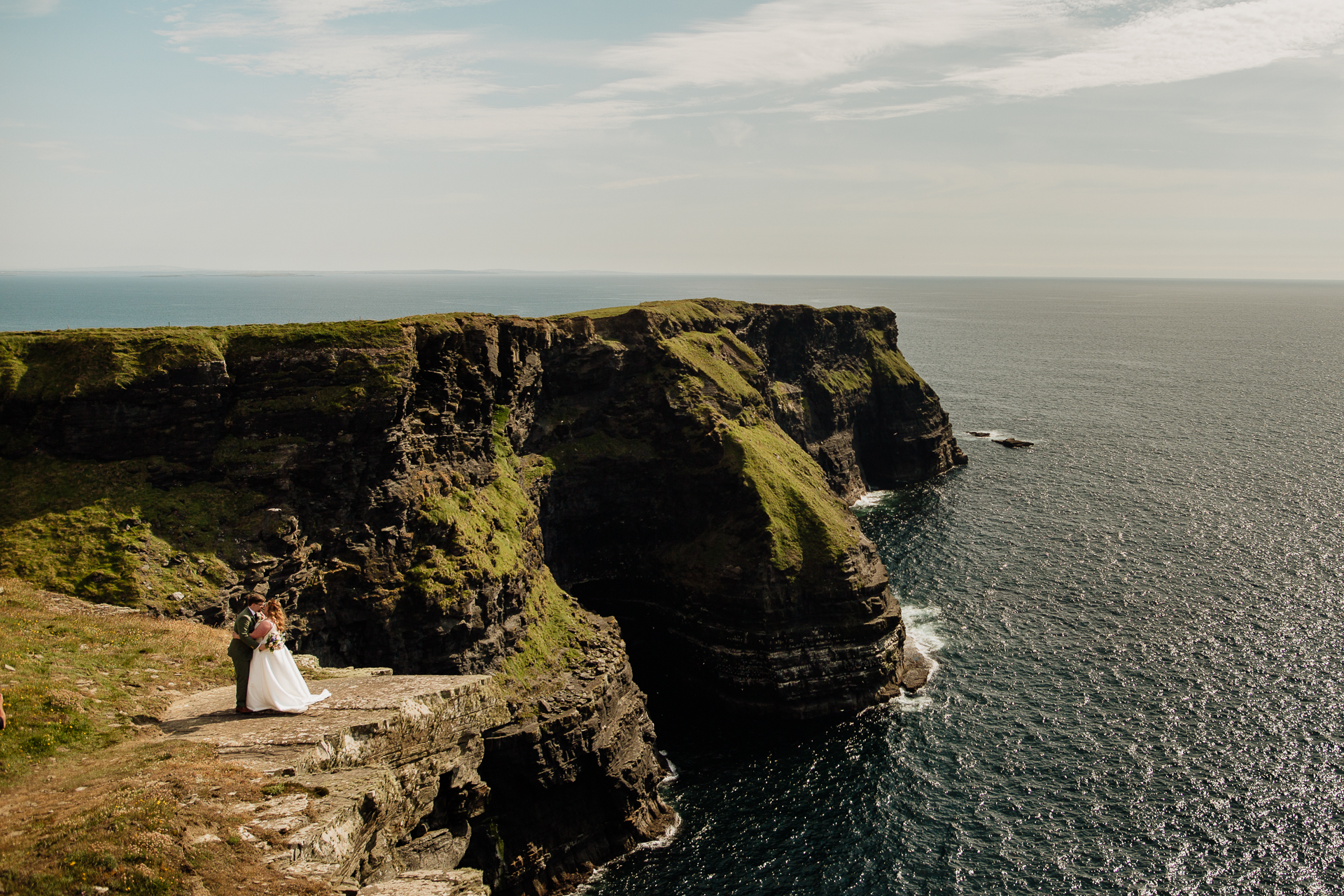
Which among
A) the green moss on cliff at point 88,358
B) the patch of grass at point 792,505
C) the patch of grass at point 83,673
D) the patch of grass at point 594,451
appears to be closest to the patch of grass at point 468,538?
the patch of grass at point 594,451

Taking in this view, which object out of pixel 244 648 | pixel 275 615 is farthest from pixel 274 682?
pixel 275 615

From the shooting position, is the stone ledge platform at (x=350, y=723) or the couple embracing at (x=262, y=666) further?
the couple embracing at (x=262, y=666)

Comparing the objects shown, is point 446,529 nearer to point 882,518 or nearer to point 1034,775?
point 1034,775

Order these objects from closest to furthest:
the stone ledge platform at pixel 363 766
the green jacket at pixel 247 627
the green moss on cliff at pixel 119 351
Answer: the stone ledge platform at pixel 363 766, the green jacket at pixel 247 627, the green moss on cliff at pixel 119 351

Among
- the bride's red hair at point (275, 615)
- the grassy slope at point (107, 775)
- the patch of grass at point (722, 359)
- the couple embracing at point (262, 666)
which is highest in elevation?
the patch of grass at point (722, 359)

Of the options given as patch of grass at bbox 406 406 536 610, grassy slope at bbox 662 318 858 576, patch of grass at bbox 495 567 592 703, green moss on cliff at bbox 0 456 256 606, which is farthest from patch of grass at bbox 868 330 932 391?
green moss on cliff at bbox 0 456 256 606

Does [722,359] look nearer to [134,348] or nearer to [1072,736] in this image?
[1072,736]

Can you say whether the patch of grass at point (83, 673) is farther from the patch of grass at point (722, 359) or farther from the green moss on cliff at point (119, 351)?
the patch of grass at point (722, 359)

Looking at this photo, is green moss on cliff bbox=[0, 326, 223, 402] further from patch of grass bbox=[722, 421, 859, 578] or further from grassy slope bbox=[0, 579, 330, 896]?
patch of grass bbox=[722, 421, 859, 578]
